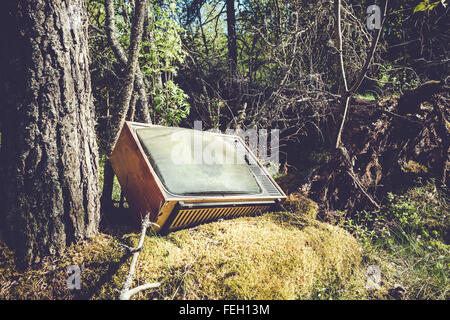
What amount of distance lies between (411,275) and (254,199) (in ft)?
3.81

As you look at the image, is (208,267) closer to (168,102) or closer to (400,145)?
(400,145)

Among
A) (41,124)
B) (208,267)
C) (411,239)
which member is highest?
(41,124)

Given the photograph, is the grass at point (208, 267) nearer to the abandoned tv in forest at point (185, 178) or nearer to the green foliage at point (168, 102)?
the abandoned tv in forest at point (185, 178)

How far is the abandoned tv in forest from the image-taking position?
1450mm

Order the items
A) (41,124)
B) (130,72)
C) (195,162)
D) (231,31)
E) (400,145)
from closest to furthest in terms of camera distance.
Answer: (41,124)
(195,162)
(130,72)
(400,145)
(231,31)

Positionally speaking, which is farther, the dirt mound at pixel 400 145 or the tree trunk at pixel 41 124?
the dirt mound at pixel 400 145

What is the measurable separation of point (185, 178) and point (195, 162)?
175 millimetres

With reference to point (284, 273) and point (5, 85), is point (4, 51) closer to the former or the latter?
point (5, 85)

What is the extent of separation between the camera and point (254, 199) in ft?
A: 5.64

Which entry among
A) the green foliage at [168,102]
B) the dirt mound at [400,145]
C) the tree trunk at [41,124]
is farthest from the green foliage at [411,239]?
the green foliage at [168,102]

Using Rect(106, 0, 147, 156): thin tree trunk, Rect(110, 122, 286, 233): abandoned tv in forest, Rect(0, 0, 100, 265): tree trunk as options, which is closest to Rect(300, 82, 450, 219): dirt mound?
Rect(110, 122, 286, 233): abandoned tv in forest

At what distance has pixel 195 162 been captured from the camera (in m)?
1.71

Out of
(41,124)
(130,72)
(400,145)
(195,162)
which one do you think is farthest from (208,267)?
(400,145)

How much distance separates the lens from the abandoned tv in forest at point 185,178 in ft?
4.76
